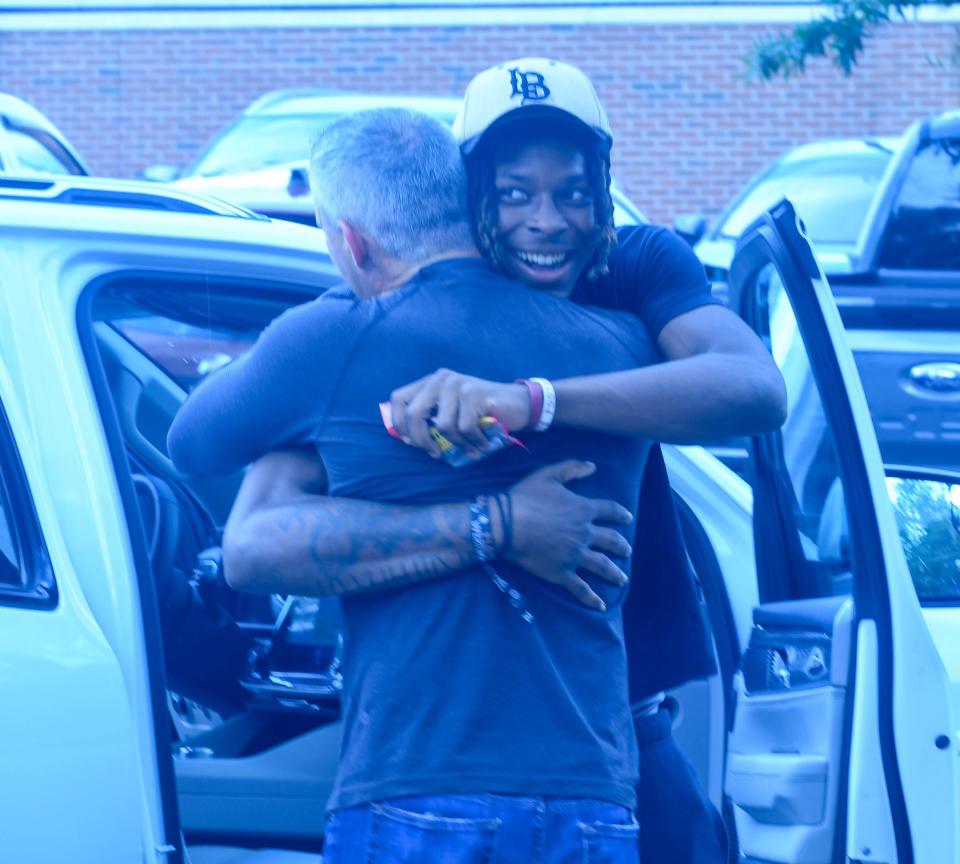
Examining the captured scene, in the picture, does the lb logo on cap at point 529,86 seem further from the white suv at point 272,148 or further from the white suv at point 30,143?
the white suv at point 30,143

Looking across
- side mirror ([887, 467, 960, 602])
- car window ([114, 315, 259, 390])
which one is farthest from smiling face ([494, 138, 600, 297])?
car window ([114, 315, 259, 390])

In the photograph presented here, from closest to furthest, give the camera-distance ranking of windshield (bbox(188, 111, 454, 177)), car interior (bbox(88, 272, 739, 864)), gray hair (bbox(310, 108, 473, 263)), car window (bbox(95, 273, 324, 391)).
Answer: gray hair (bbox(310, 108, 473, 263)) → car window (bbox(95, 273, 324, 391)) → car interior (bbox(88, 272, 739, 864)) → windshield (bbox(188, 111, 454, 177))

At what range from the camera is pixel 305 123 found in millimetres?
8680

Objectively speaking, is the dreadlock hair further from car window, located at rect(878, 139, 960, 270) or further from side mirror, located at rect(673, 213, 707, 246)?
side mirror, located at rect(673, 213, 707, 246)

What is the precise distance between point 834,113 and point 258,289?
11.9 metres

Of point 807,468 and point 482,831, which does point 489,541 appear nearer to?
point 482,831

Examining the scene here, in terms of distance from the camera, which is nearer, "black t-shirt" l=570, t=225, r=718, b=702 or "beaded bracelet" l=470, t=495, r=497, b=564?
"beaded bracelet" l=470, t=495, r=497, b=564

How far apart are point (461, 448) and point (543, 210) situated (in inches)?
15.2

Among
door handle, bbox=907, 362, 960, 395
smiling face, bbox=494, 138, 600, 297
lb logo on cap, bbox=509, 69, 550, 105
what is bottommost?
smiling face, bbox=494, 138, 600, 297

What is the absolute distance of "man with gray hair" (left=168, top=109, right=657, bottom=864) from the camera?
1.82 metres

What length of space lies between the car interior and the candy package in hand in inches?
30.2

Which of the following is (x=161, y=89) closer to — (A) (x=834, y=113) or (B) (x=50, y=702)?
(A) (x=834, y=113)

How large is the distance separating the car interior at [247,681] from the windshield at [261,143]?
16.6 feet

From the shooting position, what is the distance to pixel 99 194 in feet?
7.97
